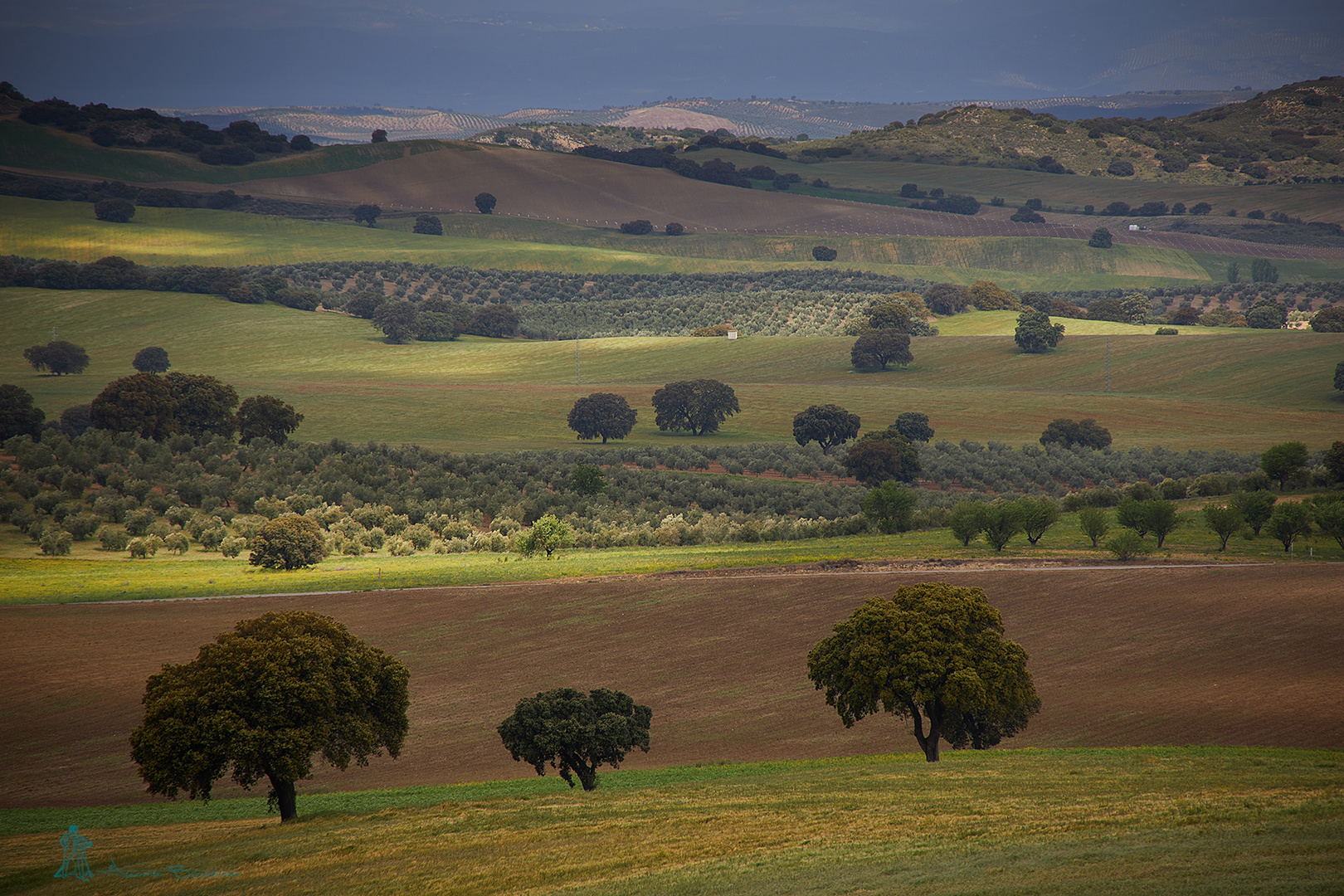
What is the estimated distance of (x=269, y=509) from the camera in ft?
190

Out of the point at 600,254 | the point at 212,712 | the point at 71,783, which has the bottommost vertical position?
the point at 71,783

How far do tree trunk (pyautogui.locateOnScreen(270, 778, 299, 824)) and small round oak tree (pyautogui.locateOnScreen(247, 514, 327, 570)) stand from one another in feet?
89.9

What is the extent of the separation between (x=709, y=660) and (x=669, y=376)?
80.8 m

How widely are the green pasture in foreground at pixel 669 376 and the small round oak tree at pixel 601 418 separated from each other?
5.96 feet

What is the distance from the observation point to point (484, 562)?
5000 centimetres

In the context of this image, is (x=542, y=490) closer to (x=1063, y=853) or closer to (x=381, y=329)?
(x=1063, y=853)

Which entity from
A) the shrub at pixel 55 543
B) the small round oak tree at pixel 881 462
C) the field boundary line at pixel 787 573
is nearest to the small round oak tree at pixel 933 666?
the field boundary line at pixel 787 573

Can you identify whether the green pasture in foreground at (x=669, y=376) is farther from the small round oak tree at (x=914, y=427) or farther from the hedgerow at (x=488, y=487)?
the hedgerow at (x=488, y=487)

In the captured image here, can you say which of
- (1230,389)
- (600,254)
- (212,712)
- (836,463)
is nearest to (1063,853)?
(212,712)

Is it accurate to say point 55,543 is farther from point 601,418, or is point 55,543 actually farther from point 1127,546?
point 1127,546

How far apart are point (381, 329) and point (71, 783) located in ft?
365

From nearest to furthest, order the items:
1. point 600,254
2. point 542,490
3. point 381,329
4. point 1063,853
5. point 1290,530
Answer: point 1063,853
point 1290,530
point 542,490
point 381,329
point 600,254

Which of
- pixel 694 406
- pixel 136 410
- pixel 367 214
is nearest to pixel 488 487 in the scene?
pixel 136 410

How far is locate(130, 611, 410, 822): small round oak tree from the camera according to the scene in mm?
20438
